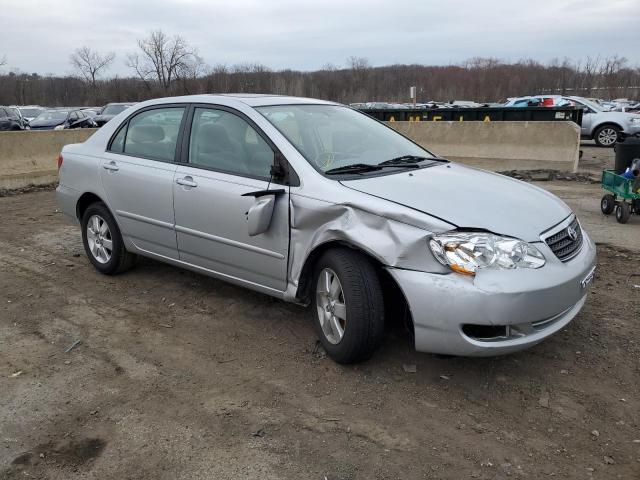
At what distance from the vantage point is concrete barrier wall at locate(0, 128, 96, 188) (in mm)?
10641

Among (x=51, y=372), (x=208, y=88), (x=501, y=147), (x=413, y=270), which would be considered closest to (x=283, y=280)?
(x=413, y=270)

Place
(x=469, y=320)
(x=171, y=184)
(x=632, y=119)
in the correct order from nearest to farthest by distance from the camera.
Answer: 1. (x=469, y=320)
2. (x=171, y=184)
3. (x=632, y=119)

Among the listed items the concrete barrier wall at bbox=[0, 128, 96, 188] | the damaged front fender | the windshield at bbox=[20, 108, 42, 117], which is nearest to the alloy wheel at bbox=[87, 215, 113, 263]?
the damaged front fender

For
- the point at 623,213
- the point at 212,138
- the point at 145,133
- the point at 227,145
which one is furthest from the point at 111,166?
the point at 623,213

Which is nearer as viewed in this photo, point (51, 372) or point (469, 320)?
point (469, 320)

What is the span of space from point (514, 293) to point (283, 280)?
1543 millimetres

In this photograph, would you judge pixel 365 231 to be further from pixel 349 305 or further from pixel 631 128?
pixel 631 128

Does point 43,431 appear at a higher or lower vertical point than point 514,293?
lower

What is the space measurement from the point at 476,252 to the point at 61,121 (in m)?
23.8

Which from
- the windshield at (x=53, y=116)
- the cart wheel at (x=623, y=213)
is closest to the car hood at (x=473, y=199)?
the cart wheel at (x=623, y=213)

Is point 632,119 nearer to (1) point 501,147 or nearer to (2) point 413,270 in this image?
(1) point 501,147

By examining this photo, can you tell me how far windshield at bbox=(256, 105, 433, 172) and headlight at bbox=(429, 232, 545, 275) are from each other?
3.48 ft

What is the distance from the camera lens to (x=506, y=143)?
443 inches

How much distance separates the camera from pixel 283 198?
374 centimetres
